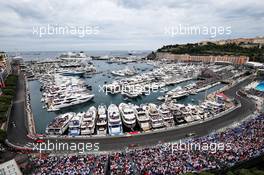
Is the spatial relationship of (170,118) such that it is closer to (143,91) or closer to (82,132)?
(82,132)

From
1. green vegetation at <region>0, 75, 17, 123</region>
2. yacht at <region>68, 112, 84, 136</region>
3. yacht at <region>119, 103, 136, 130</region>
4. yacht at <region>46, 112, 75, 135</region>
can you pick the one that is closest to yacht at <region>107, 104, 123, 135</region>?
yacht at <region>119, 103, 136, 130</region>

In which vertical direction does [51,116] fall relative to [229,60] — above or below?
below

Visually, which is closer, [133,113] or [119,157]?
[119,157]

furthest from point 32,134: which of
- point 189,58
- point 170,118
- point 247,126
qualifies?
point 189,58

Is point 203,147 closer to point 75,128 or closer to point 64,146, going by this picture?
point 64,146

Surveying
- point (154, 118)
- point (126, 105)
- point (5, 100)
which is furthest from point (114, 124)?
point (5, 100)

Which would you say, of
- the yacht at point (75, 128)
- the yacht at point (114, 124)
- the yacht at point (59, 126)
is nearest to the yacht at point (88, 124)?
the yacht at point (75, 128)

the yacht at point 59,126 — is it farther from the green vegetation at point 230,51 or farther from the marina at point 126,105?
the green vegetation at point 230,51
